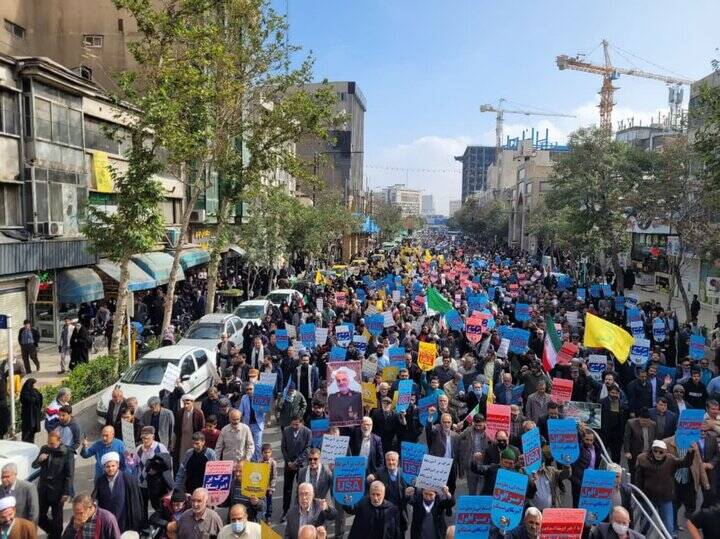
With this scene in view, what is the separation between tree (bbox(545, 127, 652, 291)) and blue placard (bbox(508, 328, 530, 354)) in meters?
16.5

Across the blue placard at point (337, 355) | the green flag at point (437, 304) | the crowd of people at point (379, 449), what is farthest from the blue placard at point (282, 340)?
the green flag at point (437, 304)

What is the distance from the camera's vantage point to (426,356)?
12750 millimetres

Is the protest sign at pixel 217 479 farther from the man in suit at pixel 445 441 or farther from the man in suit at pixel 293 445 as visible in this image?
the man in suit at pixel 445 441

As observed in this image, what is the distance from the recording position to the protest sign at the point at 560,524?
6023 millimetres

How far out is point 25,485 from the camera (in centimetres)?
672

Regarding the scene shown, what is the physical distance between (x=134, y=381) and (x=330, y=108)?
478 inches

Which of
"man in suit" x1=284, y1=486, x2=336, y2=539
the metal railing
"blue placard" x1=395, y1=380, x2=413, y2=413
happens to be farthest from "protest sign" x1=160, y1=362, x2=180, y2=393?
the metal railing

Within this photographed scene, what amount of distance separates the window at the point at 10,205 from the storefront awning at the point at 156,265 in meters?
5.54

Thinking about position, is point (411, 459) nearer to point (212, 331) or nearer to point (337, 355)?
point (337, 355)

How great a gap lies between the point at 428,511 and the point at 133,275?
1862 centimetres

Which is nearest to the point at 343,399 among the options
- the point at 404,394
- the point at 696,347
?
the point at 404,394

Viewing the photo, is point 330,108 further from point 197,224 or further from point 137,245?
point 197,224

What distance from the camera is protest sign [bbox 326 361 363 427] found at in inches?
387

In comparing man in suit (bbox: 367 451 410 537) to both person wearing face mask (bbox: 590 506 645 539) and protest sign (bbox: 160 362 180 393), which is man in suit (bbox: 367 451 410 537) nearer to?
person wearing face mask (bbox: 590 506 645 539)
